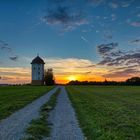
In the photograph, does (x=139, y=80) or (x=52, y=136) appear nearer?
(x=52, y=136)

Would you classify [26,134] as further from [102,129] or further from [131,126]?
[131,126]

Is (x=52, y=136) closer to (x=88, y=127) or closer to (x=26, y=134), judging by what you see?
(x=26, y=134)

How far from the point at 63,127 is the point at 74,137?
247 centimetres

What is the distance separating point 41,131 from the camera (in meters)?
13.2

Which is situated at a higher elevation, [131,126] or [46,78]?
[46,78]

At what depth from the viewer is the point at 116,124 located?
52.0 ft

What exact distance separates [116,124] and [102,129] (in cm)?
216

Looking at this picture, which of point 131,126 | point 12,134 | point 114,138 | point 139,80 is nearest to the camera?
point 114,138

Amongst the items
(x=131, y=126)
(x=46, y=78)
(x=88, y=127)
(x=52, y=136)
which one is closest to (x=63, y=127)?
(x=88, y=127)

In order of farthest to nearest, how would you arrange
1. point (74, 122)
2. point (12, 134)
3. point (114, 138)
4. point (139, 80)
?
point (139, 80)
point (74, 122)
point (12, 134)
point (114, 138)

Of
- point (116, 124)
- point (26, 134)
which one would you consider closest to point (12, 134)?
point (26, 134)

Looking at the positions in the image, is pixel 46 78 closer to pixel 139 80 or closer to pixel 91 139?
pixel 139 80

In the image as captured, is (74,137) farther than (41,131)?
No

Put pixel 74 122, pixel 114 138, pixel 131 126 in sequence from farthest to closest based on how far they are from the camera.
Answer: pixel 74 122, pixel 131 126, pixel 114 138
